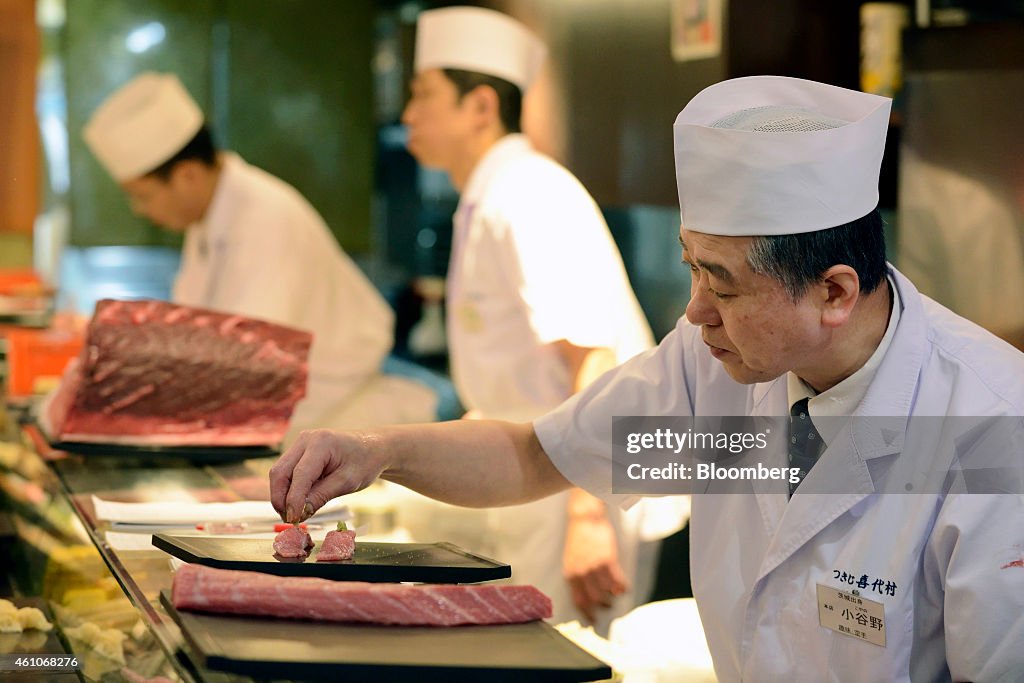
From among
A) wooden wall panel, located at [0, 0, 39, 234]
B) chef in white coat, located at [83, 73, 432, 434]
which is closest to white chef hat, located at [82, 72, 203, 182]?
chef in white coat, located at [83, 73, 432, 434]

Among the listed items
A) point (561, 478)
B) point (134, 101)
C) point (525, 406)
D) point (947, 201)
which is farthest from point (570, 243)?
point (134, 101)

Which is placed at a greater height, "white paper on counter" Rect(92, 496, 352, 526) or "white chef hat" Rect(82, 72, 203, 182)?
"white chef hat" Rect(82, 72, 203, 182)

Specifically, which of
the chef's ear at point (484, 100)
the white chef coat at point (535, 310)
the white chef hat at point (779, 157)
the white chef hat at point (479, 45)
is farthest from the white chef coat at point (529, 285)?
the white chef hat at point (779, 157)

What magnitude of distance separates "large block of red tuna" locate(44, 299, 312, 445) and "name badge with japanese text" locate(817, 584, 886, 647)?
1180mm

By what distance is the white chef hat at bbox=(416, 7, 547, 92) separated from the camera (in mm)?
3201

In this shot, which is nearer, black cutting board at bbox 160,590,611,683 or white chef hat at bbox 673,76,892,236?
black cutting board at bbox 160,590,611,683

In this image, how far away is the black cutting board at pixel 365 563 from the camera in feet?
4.26

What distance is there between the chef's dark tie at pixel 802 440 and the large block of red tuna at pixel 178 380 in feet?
3.44

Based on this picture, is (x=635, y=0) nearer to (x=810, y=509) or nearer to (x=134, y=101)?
(x=134, y=101)

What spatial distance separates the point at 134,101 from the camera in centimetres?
379

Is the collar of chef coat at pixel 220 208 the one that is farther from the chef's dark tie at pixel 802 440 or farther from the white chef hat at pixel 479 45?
the chef's dark tie at pixel 802 440

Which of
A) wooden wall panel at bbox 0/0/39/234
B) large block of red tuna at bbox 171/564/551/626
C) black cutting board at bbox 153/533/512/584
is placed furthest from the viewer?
wooden wall panel at bbox 0/0/39/234

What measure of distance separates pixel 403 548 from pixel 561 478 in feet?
1.32

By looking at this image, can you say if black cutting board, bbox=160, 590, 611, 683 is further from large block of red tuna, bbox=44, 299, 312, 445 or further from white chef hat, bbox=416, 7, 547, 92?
white chef hat, bbox=416, 7, 547, 92
